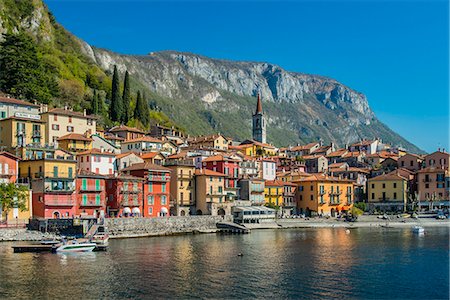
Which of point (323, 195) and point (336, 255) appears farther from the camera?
point (323, 195)

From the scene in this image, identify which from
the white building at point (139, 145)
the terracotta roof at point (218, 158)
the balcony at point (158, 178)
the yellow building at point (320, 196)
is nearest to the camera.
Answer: the balcony at point (158, 178)

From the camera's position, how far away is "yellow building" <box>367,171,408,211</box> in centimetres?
12058

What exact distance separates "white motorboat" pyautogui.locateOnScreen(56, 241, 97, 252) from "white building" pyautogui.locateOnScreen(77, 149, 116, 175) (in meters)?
28.4

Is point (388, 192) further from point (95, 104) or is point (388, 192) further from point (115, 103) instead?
point (95, 104)

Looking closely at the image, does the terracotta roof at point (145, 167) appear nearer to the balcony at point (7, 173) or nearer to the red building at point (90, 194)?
the red building at point (90, 194)

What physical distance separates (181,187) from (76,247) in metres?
34.1

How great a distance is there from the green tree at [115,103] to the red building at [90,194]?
48.9 m

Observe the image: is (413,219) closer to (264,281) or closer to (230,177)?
(230,177)

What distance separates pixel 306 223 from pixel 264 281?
187ft

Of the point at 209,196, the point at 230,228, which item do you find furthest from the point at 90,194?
the point at 209,196

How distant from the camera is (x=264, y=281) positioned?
43844 millimetres

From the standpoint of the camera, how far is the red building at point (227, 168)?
332ft

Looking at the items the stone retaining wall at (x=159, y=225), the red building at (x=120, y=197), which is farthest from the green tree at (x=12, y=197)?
the red building at (x=120, y=197)

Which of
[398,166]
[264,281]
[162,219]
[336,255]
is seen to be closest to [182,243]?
[162,219]
